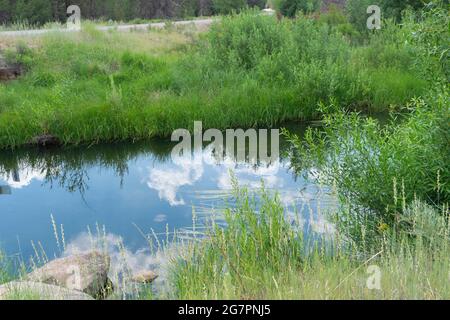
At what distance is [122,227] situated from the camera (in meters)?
8.79

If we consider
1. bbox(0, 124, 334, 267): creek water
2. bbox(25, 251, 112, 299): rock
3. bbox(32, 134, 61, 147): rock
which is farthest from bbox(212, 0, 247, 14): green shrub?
bbox(25, 251, 112, 299): rock

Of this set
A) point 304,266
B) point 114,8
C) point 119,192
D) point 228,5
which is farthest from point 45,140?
point 114,8

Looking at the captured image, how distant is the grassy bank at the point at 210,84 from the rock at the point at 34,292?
814cm

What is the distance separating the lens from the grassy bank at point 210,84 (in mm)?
13367

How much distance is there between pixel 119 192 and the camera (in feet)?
34.6

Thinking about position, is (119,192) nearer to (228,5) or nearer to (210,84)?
(210,84)

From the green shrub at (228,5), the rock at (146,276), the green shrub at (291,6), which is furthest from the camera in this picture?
the green shrub at (228,5)

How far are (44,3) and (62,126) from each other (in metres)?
29.0

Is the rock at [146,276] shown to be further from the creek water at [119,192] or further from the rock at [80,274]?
the creek water at [119,192]

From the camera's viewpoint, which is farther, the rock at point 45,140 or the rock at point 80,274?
the rock at point 45,140

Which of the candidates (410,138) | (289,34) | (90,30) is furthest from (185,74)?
(410,138)

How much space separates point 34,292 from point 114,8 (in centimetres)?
4092

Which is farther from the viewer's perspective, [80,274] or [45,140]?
[45,140]

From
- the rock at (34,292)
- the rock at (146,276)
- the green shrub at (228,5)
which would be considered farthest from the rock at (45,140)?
the green shrub at (228,5)
